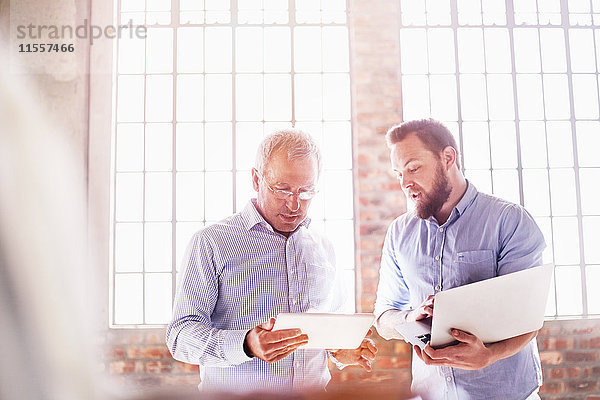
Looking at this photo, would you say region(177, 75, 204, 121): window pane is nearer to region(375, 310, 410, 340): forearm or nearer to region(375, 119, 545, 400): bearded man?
region(375, 119, 545, 400): bearded man

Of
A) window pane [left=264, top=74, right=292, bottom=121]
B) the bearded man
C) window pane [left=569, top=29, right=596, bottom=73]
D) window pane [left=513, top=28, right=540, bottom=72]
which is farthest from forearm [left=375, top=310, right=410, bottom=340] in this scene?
window pane [left=569, top=29, right=596, bottom=73]

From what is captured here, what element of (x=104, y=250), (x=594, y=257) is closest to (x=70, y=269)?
(x=104, y=250)

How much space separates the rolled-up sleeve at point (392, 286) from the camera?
2781 mm

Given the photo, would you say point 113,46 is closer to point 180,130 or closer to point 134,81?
point 134,81

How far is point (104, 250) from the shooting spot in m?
4.45

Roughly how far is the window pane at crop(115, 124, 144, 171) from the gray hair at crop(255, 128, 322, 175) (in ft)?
7.54

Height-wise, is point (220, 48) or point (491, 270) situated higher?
point (220, 48)

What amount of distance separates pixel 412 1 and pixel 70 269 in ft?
15.7

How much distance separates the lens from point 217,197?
4.65m

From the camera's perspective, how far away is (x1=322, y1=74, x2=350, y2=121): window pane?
4676 millimetres

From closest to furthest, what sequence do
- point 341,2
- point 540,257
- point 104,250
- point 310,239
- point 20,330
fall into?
1. point 20,330
2. point 540,257
3. point 310,239
4. point 104,250
5. point 341,2

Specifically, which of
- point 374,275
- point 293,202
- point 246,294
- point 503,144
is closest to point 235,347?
point 246,294

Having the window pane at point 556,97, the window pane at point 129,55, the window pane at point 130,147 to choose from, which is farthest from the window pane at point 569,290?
the window pane at point 129,55

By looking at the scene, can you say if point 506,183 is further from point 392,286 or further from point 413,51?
point 392,286
